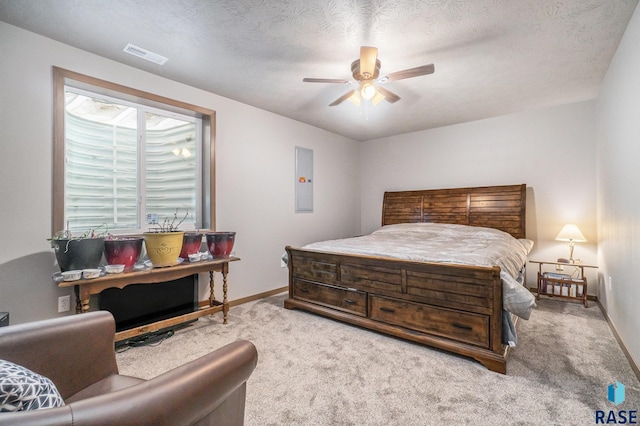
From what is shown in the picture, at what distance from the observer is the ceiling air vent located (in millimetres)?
2410

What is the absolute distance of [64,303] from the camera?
7.82ft

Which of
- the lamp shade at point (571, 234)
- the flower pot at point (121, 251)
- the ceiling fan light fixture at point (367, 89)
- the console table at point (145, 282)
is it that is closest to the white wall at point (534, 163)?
the lamp shade at point (571, 234)

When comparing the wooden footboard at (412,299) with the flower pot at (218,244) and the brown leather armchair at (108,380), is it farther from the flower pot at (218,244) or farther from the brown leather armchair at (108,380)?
the brown leather armchair at (108,380)

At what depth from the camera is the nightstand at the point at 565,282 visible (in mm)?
3389

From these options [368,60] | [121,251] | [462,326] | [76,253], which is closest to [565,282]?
[462,326]

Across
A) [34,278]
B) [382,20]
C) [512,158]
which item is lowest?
[34,278]

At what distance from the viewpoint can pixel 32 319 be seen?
2225 millimetres

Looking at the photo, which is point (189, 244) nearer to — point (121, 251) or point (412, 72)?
point (121, 251)

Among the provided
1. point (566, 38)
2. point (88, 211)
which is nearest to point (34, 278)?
point (88, 211)

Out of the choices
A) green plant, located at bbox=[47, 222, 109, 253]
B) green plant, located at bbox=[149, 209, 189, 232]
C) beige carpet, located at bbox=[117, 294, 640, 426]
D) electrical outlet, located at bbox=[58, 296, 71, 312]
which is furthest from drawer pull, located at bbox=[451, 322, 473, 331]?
electrical outlet, located at bbox=[58, 296, 71, 312]

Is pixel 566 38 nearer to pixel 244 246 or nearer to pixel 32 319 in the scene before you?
pixel 244 246

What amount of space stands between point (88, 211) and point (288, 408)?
245 cm

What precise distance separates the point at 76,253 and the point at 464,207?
15.0ft

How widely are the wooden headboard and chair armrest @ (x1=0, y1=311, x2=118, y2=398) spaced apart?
4.34 meters
